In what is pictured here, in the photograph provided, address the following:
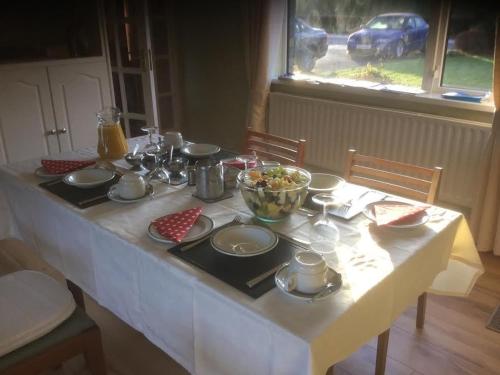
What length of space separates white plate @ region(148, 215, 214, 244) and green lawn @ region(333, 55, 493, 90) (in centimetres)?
198

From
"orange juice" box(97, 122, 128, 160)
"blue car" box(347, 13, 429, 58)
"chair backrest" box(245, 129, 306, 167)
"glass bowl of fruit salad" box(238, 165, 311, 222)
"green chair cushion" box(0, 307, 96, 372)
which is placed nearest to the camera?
"green chair cushion" box(0, 307, 96, 372)

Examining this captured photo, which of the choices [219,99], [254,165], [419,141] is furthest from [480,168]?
[219,99]

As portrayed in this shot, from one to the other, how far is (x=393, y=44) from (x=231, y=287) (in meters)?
2.28

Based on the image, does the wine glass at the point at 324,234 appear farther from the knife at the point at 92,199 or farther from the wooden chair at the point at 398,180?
the knife at the point at 92,199

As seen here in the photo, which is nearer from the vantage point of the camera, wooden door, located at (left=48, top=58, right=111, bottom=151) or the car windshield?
the car windshield

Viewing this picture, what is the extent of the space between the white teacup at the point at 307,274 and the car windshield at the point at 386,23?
2.18 metres

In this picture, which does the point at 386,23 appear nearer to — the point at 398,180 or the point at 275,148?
the point at 275,148

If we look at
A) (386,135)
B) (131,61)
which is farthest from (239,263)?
(131,61)

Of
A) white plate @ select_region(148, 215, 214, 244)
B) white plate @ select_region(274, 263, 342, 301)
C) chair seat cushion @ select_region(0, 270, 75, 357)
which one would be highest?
white plate @ select_region(148, 215, 214, 244)

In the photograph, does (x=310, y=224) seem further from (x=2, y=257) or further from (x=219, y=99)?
(x=219, y=99)

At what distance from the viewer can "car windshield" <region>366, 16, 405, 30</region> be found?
106 inches

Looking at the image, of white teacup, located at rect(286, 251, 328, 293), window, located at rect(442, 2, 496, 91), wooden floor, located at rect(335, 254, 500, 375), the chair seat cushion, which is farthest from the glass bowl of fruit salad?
window, located at rect(442, 2, 496, 91)

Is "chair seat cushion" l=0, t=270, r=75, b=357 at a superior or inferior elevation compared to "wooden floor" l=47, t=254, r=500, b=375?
superior

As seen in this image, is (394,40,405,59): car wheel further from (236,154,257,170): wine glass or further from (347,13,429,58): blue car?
(236,154,257,170): wine glass
